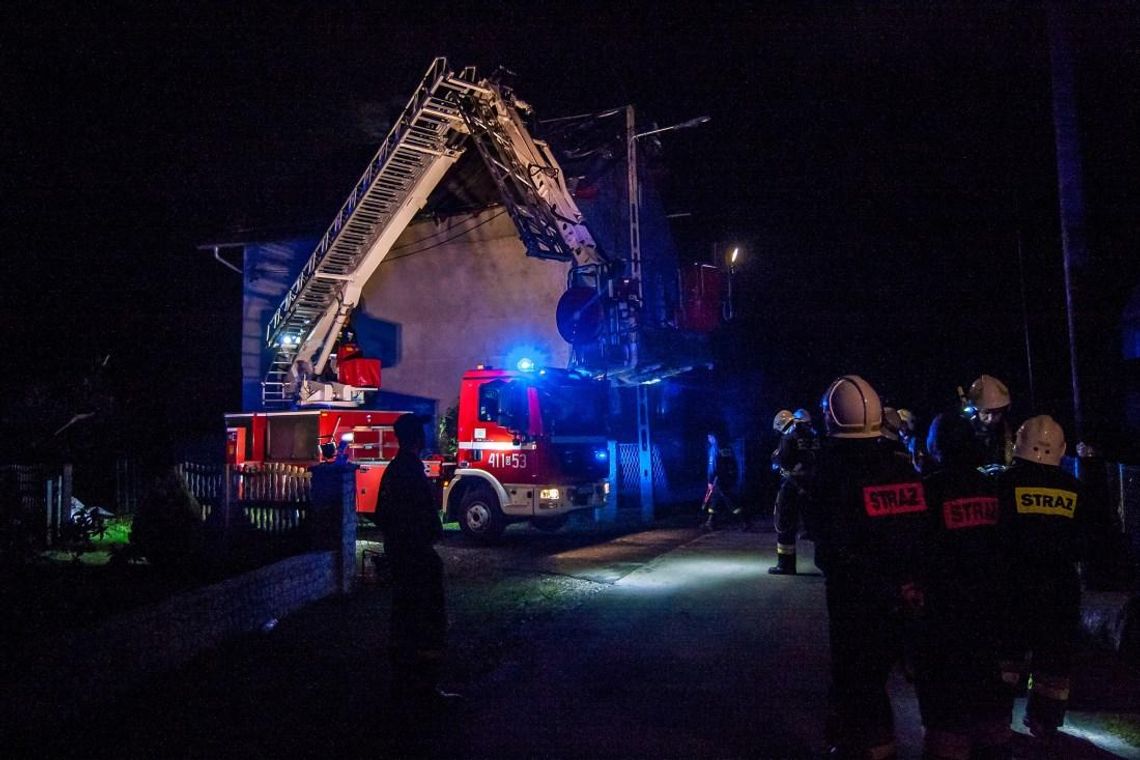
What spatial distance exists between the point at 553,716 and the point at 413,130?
10788 mm

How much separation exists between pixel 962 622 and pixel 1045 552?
1.15m

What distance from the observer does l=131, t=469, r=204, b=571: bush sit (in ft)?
27.1

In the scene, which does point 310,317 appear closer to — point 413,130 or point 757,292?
point 413,130

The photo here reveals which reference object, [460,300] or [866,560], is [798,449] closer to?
[866,560]

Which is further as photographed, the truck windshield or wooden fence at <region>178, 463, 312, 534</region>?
the truck windshield

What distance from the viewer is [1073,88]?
6.70m

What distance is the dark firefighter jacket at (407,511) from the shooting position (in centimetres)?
511

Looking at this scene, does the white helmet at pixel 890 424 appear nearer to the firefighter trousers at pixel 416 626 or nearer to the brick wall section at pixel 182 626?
the firefighter trousers at pixel 416 626

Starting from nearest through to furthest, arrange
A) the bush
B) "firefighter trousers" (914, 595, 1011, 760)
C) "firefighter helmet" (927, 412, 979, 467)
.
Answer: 1. "firefighter trousers" (914, 595, 1011, 760)
2. "firefighter helmet" (927, 412, 979, 467)
3. the bush

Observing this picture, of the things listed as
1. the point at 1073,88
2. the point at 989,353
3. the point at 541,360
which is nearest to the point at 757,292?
the point at 989,353

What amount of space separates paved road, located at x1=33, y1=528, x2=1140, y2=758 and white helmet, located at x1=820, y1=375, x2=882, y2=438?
179cm

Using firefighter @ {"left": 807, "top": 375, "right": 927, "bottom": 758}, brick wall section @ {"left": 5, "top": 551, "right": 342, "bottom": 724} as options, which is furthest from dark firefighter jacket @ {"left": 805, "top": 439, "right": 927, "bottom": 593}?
brick wall section @ {"left": 5, "top": 551, "right": 342, "bottom": 724}

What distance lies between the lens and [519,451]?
12.1 metres

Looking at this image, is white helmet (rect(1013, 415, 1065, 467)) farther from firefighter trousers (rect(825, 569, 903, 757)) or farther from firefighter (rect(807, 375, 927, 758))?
firefighter trousers (rect(825, 569, 903, 757))
